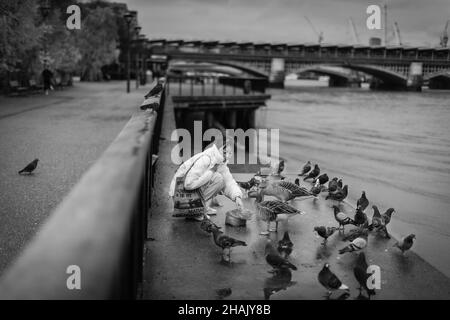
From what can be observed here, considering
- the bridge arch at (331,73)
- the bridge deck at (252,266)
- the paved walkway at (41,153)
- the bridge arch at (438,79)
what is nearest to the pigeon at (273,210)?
the bridge deck at (252,266)

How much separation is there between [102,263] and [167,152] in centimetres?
985

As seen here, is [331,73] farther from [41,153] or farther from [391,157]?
[41,153]

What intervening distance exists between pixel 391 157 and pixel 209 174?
1895 cm

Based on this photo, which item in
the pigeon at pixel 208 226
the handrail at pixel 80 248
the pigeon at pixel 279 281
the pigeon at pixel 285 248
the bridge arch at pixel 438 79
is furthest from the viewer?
the bridge arch at pixel 438 79

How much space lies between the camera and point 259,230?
677cm

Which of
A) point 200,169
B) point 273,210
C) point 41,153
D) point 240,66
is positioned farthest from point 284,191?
point 240,66

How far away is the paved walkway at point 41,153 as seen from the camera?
19.5 ft

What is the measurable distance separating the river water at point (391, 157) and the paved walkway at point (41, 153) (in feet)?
19.9

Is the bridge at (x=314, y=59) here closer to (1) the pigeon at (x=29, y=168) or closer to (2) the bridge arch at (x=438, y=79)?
(2) the bridge arch at (x=438, y=79)

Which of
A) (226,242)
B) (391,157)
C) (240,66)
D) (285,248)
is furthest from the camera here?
(240,66)

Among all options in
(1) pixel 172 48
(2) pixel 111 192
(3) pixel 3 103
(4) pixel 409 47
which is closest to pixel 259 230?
(2) pixel 111 192

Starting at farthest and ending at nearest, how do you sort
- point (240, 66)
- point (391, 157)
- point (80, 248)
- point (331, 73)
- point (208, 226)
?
point (331, 73), point (240, 66), point (391, 157), point (208, 226), point (80, 248)

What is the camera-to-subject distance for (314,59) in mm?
95750
